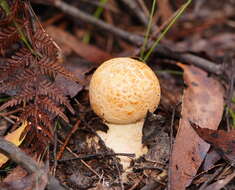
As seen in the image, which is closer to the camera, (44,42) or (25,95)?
(25,95)

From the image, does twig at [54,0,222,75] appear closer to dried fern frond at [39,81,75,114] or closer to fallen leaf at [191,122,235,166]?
fallen leaf at [191,122,235,166]

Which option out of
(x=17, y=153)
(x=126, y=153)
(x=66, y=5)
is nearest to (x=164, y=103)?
(x=126, y=153)

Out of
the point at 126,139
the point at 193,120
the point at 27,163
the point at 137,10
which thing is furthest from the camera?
the point at 137,10

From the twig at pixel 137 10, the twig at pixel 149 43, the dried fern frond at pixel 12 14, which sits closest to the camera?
the dried fern frond at pixel 12 14

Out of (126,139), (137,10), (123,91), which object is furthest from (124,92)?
(137,10)

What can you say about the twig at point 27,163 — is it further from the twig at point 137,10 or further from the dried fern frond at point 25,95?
the twig at point 137,10

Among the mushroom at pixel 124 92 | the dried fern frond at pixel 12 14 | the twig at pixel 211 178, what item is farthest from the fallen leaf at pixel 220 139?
the dried fern frond at pixel 12 14

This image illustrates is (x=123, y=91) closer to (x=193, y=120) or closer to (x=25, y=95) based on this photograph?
(x=25, y=95)
